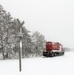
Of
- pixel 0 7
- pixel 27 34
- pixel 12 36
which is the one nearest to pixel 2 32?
pixel 12 36

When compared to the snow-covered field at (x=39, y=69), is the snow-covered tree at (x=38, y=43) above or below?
above

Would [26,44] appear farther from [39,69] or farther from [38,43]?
[39,69]

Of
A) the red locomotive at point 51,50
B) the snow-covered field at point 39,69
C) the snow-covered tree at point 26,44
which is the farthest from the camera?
the snow-covered tree at point 26,44

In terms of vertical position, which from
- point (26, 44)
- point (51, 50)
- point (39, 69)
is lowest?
point (39, 69)

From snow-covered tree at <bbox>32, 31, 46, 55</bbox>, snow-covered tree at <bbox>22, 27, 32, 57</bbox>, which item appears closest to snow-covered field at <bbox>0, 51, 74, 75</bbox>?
snow-covered tree at <bbox>22, 27, 32, 57</bbox>

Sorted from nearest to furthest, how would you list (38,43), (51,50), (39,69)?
1. (39,69)
2. (51,50)
3. (38,43)

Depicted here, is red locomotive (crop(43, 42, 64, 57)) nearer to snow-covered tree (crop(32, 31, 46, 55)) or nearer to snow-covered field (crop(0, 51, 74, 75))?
snow-covered tree (crop(32, 31, 46, 55))

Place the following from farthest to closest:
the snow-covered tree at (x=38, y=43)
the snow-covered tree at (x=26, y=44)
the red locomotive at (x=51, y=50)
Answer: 1. the snow-covered tree at (x=38, y=43)
2. the snow-covered tree at (x=26, y=44)
3. the red locomotive at (x=51, y=50)

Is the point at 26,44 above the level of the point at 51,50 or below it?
above

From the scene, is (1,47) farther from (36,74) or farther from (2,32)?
(36,74)

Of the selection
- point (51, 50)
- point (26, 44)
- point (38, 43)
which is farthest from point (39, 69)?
point (38, 43)

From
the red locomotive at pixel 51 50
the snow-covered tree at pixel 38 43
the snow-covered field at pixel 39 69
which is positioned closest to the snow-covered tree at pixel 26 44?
the red locomotive at pixel 51 50

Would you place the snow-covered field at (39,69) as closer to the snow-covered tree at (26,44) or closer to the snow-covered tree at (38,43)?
the snow-covered tree at (26,44)

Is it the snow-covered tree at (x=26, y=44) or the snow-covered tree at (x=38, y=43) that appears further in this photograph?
the snow-covered tree at (x=38, y=43)
